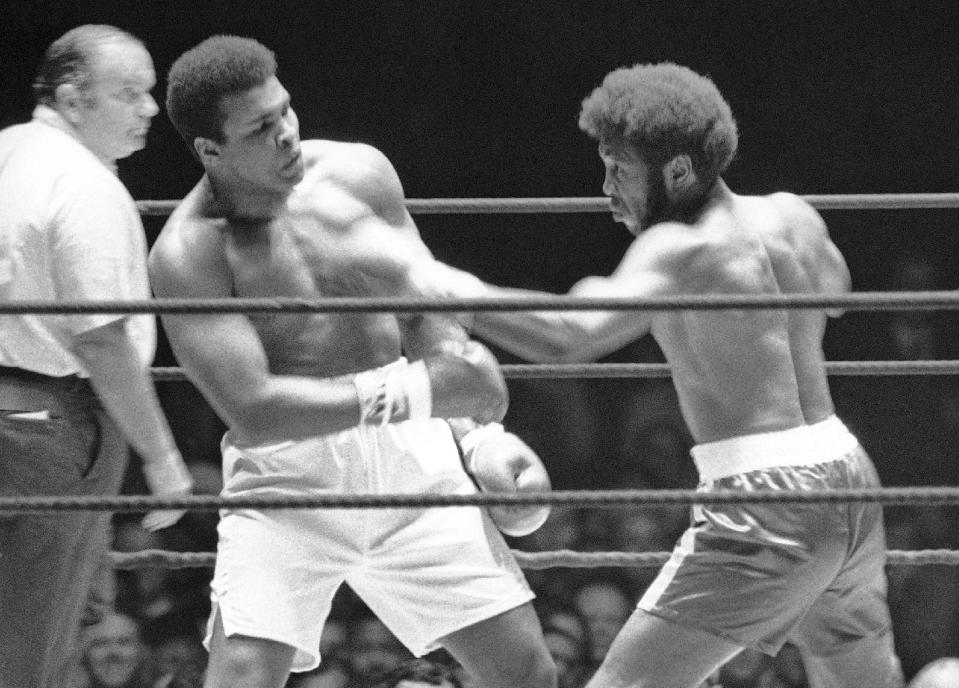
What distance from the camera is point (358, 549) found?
181 cm

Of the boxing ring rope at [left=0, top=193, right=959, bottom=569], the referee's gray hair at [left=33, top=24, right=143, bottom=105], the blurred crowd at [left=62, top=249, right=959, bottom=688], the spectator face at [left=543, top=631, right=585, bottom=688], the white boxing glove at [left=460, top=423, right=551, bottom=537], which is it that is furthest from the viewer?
the blurred crowd at [left=62, top=249, right=959, bottom=688]

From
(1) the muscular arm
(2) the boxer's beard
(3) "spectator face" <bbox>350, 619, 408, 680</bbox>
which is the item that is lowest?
(3) "spectator face" <bbox>350, 619, 408, 680</bbox>

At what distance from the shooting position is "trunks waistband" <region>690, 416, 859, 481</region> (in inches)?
69.1

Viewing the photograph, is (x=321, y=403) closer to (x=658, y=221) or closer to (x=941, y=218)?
(x=658, y=221)

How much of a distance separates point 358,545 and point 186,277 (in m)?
0.35

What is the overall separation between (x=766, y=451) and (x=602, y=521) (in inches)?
75.1

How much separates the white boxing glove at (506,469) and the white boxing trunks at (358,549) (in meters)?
0.03

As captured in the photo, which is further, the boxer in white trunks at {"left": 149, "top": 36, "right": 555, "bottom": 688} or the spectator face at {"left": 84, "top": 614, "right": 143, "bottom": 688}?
the spectator face at {"left": 84, "top": 614, "right": 143, "bottom": 688}

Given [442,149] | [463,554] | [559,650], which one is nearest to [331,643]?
[559,650]

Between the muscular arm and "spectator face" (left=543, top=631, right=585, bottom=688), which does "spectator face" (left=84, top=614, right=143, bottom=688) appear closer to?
"spectator face" (left=543, top=631, right=585, bottom=688)

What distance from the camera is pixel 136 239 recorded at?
195 cm

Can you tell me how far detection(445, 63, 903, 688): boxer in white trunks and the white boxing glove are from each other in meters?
0.16

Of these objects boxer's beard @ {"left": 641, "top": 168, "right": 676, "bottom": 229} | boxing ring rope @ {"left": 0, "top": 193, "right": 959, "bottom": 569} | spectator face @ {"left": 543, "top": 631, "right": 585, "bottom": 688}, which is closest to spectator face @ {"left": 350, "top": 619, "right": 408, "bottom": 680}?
spectator face @ {"left": 543, "top": 631, "right": 585, "bottom": 688}

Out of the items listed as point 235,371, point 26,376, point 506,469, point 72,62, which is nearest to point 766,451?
point 506,469
